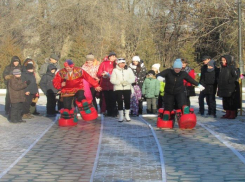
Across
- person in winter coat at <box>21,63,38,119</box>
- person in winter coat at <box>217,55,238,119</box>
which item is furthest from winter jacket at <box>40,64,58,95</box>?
person in winter coat at <box>217,55,238,119</box>

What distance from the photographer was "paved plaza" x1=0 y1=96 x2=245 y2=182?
7.47 meters

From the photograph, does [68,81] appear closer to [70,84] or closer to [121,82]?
[70,84]

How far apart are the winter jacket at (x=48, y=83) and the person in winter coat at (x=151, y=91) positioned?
2.68 meters

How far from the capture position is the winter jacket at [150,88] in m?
16.0

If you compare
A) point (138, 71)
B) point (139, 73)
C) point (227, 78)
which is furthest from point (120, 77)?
point (227, 78)

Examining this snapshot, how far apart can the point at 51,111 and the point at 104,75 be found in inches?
83.8

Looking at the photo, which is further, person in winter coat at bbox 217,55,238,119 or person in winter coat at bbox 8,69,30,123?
person in winter coat at bbox 217,55,238,119

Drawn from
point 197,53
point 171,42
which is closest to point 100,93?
point 197,53

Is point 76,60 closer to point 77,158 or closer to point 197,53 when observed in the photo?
point 197,53

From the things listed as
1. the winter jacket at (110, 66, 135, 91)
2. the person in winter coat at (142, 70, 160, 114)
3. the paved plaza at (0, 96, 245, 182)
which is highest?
the winter jacket at (110, 66, 135, 91)

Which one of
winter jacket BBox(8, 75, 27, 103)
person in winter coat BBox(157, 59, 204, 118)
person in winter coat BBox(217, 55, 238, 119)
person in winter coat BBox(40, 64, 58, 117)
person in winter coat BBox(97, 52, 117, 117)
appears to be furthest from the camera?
person in winter coat BBox(40, 64, 58, 117)

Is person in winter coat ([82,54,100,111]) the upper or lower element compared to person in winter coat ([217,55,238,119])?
upper

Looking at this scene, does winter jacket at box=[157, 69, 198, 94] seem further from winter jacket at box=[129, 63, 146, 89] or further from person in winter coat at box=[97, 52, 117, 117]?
winter jacket at box=[129, 63, 146, 89]

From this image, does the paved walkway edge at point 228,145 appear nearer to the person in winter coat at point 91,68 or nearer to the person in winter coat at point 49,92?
the person in winter coat at point 91,68
